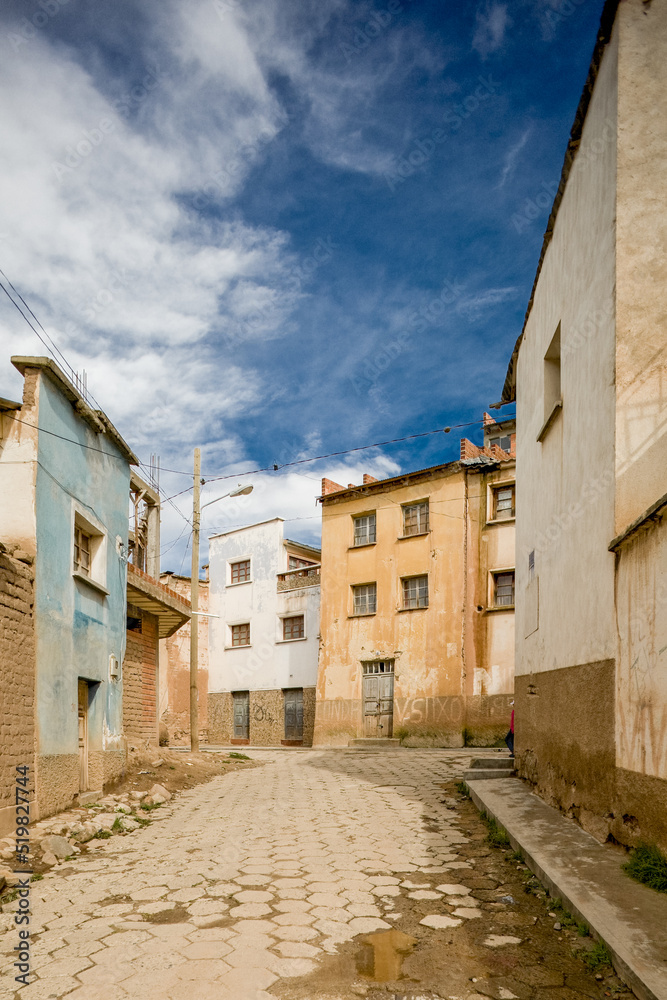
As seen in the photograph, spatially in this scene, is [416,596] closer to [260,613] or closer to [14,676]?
[260,613]

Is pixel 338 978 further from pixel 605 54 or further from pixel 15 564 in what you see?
pixel 605 54

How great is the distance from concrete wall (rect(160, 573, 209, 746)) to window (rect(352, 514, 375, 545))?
7.54 meters

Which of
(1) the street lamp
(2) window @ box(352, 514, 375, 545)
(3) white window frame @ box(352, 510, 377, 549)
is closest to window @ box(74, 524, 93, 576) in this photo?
(1) the street lamp

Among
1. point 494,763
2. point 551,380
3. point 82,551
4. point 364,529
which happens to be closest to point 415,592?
point 364,529

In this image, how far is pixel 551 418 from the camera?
7977mm

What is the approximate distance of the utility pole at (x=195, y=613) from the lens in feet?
54.9

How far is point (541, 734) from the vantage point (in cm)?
803

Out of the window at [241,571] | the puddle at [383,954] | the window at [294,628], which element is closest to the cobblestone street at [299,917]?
the puddle at [383,954]

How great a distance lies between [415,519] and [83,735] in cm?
1331

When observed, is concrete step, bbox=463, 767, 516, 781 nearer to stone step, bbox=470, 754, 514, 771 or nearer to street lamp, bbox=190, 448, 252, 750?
stone step, bbox=470, 754, 514, 771

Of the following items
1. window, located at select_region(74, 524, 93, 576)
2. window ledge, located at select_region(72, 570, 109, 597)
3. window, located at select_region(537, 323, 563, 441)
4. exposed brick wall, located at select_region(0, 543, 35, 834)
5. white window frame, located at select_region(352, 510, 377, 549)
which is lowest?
exposed brick wall, located at select_region(0, 543, 35, 834)

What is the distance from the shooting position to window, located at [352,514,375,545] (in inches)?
906

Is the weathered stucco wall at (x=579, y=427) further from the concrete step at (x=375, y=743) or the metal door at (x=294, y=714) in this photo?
the metal door at (x=294, y=714)

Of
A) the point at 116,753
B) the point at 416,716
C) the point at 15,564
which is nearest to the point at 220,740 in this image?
the point at 416,716
